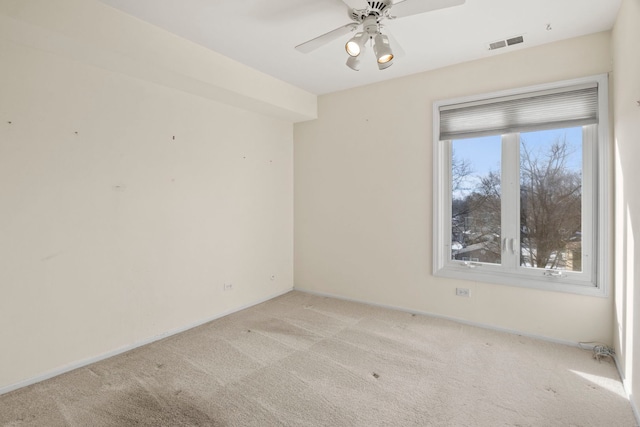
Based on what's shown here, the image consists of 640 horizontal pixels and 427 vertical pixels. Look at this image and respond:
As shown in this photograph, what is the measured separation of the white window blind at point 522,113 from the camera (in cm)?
288

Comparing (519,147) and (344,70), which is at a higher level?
(344,70)

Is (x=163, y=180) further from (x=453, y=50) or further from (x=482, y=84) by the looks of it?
(x=482, y=84)

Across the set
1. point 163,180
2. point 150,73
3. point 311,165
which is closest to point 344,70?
point 311,165

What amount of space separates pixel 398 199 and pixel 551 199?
1.51 meters

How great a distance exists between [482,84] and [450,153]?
2.51 feet

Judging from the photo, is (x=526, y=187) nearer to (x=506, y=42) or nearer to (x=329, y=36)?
(x=506, y=42)

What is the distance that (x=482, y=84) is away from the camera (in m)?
3.33

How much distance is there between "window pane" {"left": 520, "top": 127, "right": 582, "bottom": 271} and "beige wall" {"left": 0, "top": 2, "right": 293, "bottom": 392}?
3.13 meters

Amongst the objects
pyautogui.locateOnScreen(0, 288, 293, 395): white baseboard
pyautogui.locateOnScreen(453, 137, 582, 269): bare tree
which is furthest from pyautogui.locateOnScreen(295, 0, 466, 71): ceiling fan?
pyautogui.locateOnScreen(0, 288, 293, 395): white baseboard

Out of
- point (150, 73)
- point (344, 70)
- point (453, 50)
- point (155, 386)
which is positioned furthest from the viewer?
point (344, 70)

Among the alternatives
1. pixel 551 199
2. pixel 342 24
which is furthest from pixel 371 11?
pixel 551 199

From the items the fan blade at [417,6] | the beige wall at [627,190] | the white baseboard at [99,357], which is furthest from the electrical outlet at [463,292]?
the fan blade at [417,6]

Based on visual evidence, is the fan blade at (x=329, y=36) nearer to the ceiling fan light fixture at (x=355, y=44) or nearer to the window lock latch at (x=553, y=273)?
the ceiling fan light fixture at (x=355, y=44)

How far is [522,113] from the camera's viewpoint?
3.15m
